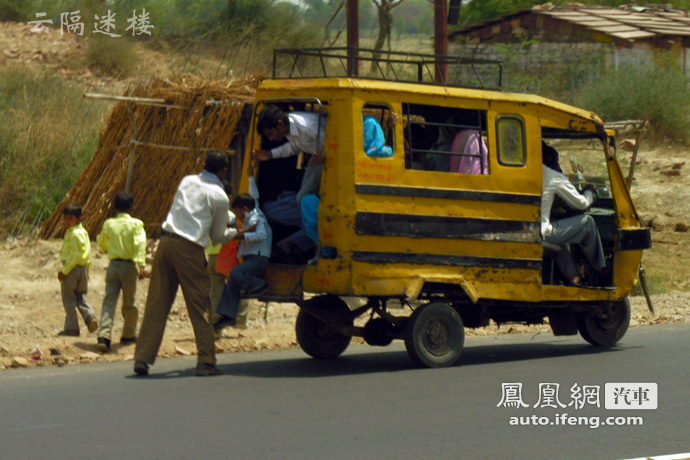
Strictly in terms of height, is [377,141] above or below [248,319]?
above

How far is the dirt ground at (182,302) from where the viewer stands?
33.1 feet

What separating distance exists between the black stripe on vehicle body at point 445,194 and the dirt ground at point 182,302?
9.45 feet

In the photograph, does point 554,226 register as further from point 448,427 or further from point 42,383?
point 42,383

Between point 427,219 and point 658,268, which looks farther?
point 658,268

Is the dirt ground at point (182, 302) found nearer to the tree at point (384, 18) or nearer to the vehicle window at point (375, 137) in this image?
the vehicle window at point (375, 137)

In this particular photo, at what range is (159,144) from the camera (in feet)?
48.5

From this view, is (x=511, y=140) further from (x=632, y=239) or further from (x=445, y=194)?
(x=632, y=239)

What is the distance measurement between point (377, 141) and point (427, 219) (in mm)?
796

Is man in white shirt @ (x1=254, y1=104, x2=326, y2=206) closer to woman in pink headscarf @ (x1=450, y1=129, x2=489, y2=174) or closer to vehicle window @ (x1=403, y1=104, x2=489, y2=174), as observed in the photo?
vehicle window @ (x1=403, y1=104, x2=489, y2=174)

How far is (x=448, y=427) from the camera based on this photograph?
6.62m

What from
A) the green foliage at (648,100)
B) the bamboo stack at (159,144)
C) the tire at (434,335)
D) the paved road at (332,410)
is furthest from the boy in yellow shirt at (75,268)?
the green foliage at (648,100)

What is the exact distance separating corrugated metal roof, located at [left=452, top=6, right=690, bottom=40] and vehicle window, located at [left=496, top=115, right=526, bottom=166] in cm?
1806

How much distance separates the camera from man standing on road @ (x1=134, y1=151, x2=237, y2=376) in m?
8.30

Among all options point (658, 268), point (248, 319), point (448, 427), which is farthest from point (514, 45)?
point (448, 427)
